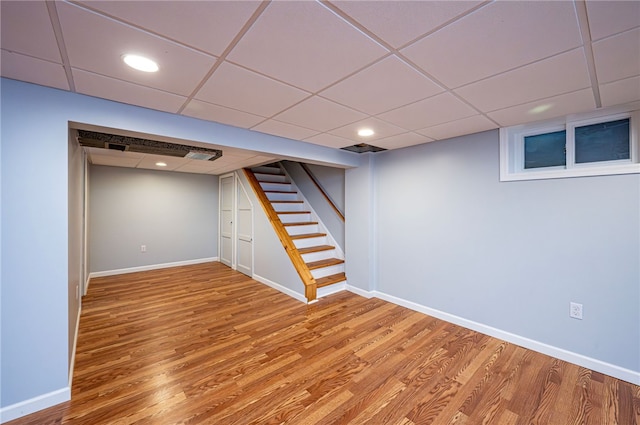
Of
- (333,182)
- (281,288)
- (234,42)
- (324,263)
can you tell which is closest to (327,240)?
(324,263)

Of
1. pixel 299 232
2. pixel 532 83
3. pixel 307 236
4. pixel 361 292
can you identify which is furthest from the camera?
pixel 299 232

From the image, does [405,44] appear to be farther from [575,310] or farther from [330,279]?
[330,279]

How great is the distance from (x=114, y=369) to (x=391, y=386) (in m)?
2.23

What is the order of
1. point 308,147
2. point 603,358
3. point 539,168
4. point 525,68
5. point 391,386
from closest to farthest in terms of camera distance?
point 525,68 → point 391,386 → point 603,358 → point 539,168 → point 308,147

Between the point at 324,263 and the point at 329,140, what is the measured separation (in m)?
2.07

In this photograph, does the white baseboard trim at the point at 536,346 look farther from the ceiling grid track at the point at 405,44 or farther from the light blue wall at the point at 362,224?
the ceiling grid track at the point at 405,44

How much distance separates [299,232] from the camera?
4.72 meters

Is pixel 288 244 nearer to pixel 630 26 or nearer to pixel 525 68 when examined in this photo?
pixel 525 68

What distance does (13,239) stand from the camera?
1.60 metres

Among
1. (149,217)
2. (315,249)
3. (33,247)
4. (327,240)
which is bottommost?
(315,249)

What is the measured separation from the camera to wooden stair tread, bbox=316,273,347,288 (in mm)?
3830

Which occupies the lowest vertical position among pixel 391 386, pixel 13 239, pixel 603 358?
pixel 391 386

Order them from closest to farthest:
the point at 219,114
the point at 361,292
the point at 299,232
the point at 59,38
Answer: the point at 59,38 → the point at 219,114 → the point at 361,292 → the point at 299,232

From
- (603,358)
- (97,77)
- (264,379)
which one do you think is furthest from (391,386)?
(97,77)
